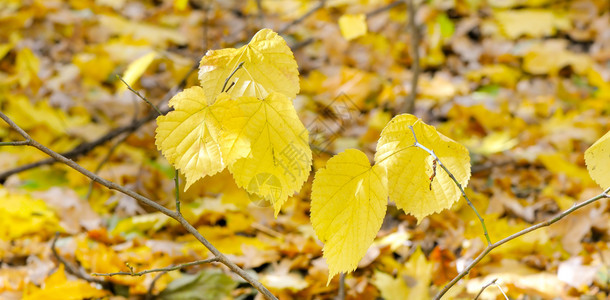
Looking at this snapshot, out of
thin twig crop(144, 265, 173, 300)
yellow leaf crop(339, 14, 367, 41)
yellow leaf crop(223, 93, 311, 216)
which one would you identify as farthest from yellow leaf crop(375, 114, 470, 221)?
yellow leaf crop(339, 14, 367, 41)

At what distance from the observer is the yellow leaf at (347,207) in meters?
0.75

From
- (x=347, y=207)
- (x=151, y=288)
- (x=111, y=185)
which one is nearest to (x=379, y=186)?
(x=347, y=207)

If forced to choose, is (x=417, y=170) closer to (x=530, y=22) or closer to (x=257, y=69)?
(x=257, y=69)

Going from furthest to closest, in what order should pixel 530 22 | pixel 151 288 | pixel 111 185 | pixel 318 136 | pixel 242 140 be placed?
pixel 530 22 → pixel 318 136 → pixel 151 288 → pixel 111 185 → pixel 242 140

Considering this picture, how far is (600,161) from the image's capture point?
74cm

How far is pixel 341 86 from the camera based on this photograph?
106 inches

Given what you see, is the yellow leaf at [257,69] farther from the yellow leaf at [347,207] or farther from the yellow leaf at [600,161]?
the yellow leaf at [600,161]

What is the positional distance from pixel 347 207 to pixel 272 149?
0.14m

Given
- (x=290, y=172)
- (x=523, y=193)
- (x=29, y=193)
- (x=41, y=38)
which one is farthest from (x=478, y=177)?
(x=41, y=38)

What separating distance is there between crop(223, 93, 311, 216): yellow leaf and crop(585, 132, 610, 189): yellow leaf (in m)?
0.40

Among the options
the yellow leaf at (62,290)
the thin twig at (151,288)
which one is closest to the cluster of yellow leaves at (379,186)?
the thin twig at (151,288)

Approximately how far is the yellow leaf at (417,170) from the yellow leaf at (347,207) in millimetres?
40

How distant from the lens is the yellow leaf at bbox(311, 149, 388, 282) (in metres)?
0.75

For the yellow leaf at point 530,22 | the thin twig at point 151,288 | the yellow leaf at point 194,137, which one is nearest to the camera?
the yellow leaf at point 194,137
